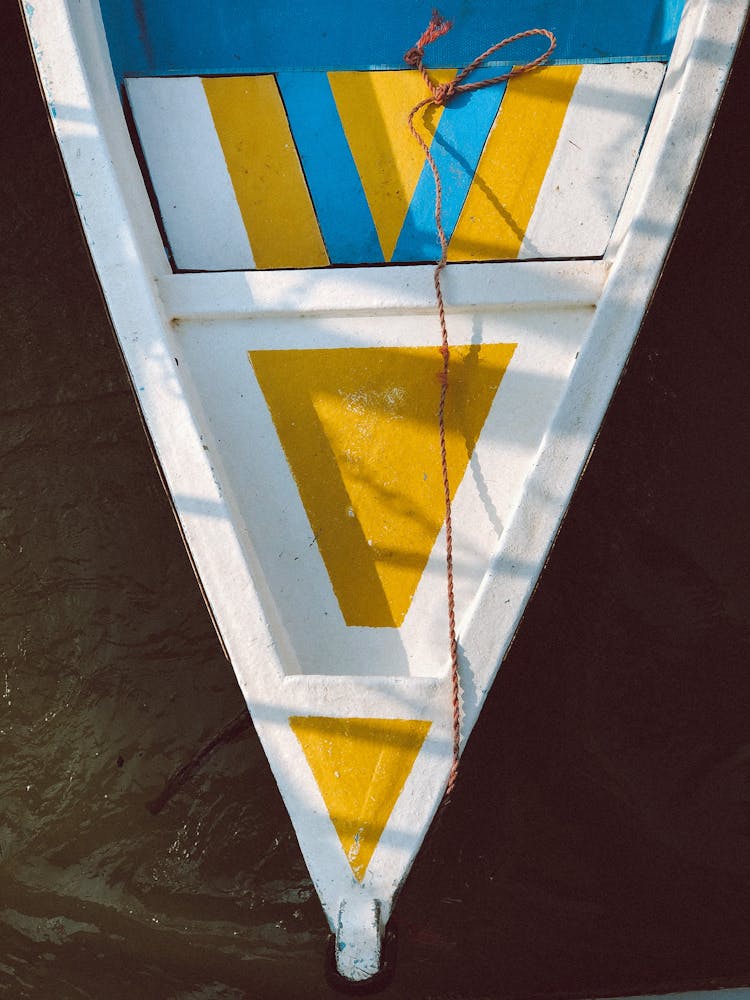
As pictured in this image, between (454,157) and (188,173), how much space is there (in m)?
0.61

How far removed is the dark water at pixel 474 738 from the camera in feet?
5.86

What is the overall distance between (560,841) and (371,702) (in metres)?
0.77

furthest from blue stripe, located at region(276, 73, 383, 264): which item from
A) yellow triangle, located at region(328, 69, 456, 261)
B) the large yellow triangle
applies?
the large yellow triangle

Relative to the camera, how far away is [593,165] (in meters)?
1.60

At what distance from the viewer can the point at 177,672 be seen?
1.90 metres

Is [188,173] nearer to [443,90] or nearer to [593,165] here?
[443,90]

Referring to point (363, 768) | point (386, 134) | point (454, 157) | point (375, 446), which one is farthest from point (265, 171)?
point (363, 768)

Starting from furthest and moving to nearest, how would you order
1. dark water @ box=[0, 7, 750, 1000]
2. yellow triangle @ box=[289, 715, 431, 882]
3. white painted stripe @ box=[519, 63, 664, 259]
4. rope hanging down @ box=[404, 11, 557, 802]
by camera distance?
dark water @ box=[0, 7, 750, 1000]
white painted stripe @ box=[519, 63, 664, 259]
rope hanging down @ box=[404, 11, 557, 802]
yellow triangle @ box=[289, 715, 431, 882]

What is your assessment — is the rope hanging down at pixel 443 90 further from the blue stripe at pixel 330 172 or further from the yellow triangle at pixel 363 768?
the yellow triangle at pixel 363 768

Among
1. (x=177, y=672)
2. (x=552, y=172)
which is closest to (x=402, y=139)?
(x=552, y=172)

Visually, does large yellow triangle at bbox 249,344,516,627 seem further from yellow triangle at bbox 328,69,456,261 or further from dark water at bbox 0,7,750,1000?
dark water at bbox 0,7,750,1000

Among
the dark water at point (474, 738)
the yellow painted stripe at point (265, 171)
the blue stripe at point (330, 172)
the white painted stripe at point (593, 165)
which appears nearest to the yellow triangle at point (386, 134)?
the blue stripe at point (330, 172)

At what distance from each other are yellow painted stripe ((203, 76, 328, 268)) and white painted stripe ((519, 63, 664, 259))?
506mm

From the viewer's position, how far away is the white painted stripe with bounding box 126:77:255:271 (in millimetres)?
1625
